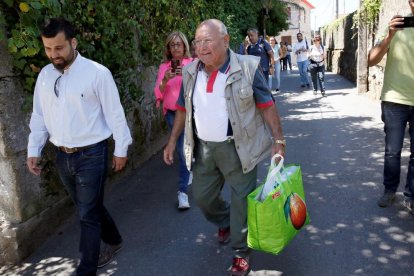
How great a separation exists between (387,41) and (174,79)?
2.14 meters

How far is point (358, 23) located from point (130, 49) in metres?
8.10

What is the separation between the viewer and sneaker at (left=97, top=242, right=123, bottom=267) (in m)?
3.72

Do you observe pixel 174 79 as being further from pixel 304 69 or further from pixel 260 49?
pixel 304 69

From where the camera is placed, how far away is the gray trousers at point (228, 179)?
3311 mm

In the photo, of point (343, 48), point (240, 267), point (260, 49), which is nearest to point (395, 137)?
point (240, 267)

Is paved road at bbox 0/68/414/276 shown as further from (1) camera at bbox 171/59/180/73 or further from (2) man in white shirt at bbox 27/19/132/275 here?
(1) camera at bbox 171/59/180/73

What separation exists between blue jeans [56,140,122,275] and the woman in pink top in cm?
150

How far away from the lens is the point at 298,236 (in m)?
3.98

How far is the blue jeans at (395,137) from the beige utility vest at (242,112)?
1.49 meters

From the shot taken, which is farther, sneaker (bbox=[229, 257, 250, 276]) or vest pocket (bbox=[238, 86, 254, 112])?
sneaker (bbox=[229, 257, 250, 276])

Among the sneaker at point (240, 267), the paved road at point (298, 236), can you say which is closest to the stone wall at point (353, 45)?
the paved road at point (298, 236)

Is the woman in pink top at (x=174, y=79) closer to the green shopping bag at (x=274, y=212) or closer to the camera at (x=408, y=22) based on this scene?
the green shopping bag at (x=274, y=212)

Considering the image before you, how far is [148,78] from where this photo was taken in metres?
6.92

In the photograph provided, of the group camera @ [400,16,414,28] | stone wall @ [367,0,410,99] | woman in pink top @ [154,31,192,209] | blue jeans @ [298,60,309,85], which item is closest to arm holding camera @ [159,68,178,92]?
woman in pink top @ [154,31,192,209]
